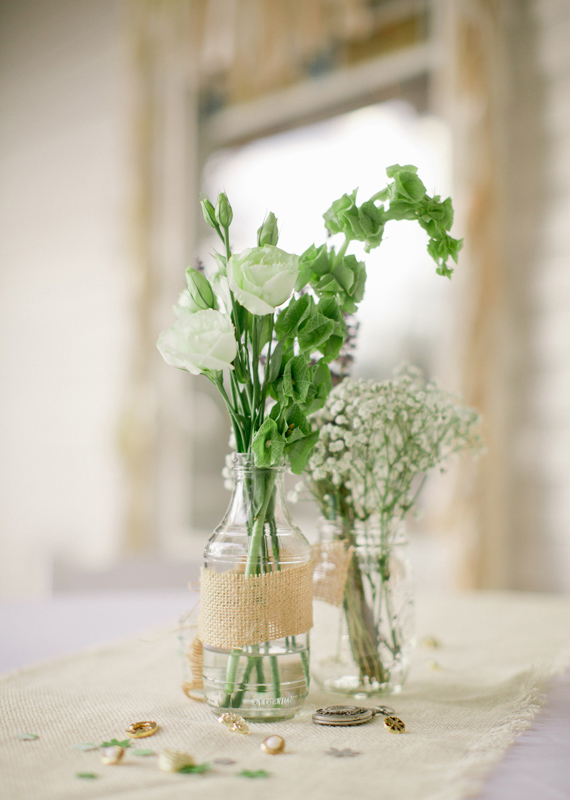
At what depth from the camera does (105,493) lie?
3455 mm

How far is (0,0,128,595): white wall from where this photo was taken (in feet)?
11.5

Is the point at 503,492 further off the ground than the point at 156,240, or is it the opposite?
the point at 156,240

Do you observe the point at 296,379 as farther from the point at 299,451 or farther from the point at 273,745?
the point at 273,745

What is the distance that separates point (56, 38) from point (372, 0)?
2.09 metres

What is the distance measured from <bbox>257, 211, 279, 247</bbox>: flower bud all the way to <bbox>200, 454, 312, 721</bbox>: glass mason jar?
0.72 ft

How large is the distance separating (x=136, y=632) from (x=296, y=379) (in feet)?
2.10

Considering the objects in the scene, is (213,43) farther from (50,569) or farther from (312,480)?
(312,480)

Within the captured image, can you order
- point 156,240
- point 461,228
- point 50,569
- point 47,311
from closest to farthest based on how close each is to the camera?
1. point 50,569
2. point 461,228
3. point 156,240
4. point 47,311

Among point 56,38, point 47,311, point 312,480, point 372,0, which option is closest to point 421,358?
point 372,0

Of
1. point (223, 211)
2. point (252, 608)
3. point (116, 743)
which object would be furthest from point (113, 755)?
point (223, 211)

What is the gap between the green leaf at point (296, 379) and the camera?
0.67 m

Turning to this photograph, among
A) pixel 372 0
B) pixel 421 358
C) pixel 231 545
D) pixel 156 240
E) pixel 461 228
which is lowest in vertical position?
pixel 231 545

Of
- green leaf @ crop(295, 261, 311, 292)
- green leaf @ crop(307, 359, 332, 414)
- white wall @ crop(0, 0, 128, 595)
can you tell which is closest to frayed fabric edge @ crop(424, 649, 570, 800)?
green leaf @ crop(307, 359, 332, 414)

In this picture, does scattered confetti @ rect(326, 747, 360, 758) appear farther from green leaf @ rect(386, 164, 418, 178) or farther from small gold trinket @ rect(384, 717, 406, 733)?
green leaf @ rect(386, 164, 418, 178)
